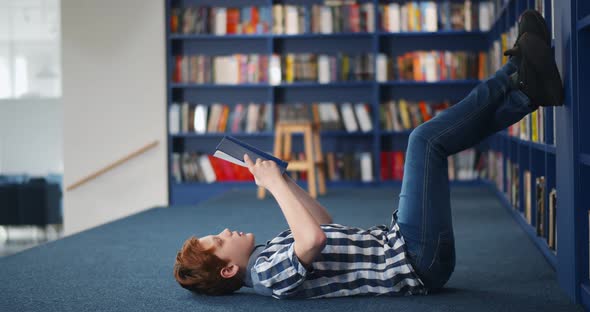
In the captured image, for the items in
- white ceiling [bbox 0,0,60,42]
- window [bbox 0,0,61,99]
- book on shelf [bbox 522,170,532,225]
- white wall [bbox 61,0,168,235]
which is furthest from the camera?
white ceiling [bbox 0,0,60,42]

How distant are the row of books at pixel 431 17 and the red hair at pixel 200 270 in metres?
4.69

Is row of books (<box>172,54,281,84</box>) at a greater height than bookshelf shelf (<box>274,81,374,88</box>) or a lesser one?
greater

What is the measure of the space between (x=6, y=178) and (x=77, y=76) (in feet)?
6.40

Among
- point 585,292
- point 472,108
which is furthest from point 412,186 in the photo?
point 585,292

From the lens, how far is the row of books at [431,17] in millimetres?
6520

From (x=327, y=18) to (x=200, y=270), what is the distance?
15.6ft

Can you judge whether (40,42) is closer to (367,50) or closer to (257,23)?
(257,23)

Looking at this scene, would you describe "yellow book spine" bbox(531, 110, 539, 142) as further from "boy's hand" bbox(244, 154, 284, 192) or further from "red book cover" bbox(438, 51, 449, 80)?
"red book cover" bbox(438, 51, 449, 80)

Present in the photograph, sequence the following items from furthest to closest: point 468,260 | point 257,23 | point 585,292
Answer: point 257,23
point 468,260
point 585,292

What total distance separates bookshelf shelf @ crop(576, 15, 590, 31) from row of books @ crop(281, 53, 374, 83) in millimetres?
4554

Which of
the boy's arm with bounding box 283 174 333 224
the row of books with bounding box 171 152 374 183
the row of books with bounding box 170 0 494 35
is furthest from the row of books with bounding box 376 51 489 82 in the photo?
the boy's arm with bounding box 283 174 333 224

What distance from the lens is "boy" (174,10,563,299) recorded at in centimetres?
212

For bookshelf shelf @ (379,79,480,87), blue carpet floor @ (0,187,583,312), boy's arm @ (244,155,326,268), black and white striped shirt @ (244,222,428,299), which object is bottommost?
blue carpet floor @ (0,187,583,312)

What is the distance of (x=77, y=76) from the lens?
6809 millimetres
